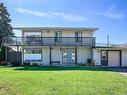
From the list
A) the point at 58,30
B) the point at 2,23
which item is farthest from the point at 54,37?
the point at 2,23

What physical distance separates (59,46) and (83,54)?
3539 mm

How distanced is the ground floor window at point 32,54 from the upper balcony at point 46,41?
1.65 meters

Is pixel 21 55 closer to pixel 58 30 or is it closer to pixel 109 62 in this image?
pixel 58 30

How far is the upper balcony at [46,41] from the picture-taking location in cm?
3509

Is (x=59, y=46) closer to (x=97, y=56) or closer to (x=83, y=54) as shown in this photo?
(x=83, y=54)

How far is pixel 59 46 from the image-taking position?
36.2 metres

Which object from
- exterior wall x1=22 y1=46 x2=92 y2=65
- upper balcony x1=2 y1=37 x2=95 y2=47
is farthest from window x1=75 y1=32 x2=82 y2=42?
exterior wall x1=22 y1=46 x2=92 y2=65

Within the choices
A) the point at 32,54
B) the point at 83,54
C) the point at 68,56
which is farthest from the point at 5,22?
the point at 83,54

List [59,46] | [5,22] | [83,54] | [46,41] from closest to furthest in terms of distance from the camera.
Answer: [46,41] → [59,46] → [83,54] → [5,22]

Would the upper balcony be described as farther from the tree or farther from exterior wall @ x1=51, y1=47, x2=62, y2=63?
the tree

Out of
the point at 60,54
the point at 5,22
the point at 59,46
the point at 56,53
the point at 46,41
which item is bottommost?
the point at 60,54

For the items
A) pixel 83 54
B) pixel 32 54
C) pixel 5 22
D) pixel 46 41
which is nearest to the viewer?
pixel 46 41

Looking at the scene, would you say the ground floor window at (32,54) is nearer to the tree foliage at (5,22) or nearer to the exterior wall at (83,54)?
the exterior wall at (83,54)

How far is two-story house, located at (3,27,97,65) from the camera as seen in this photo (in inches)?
1404
